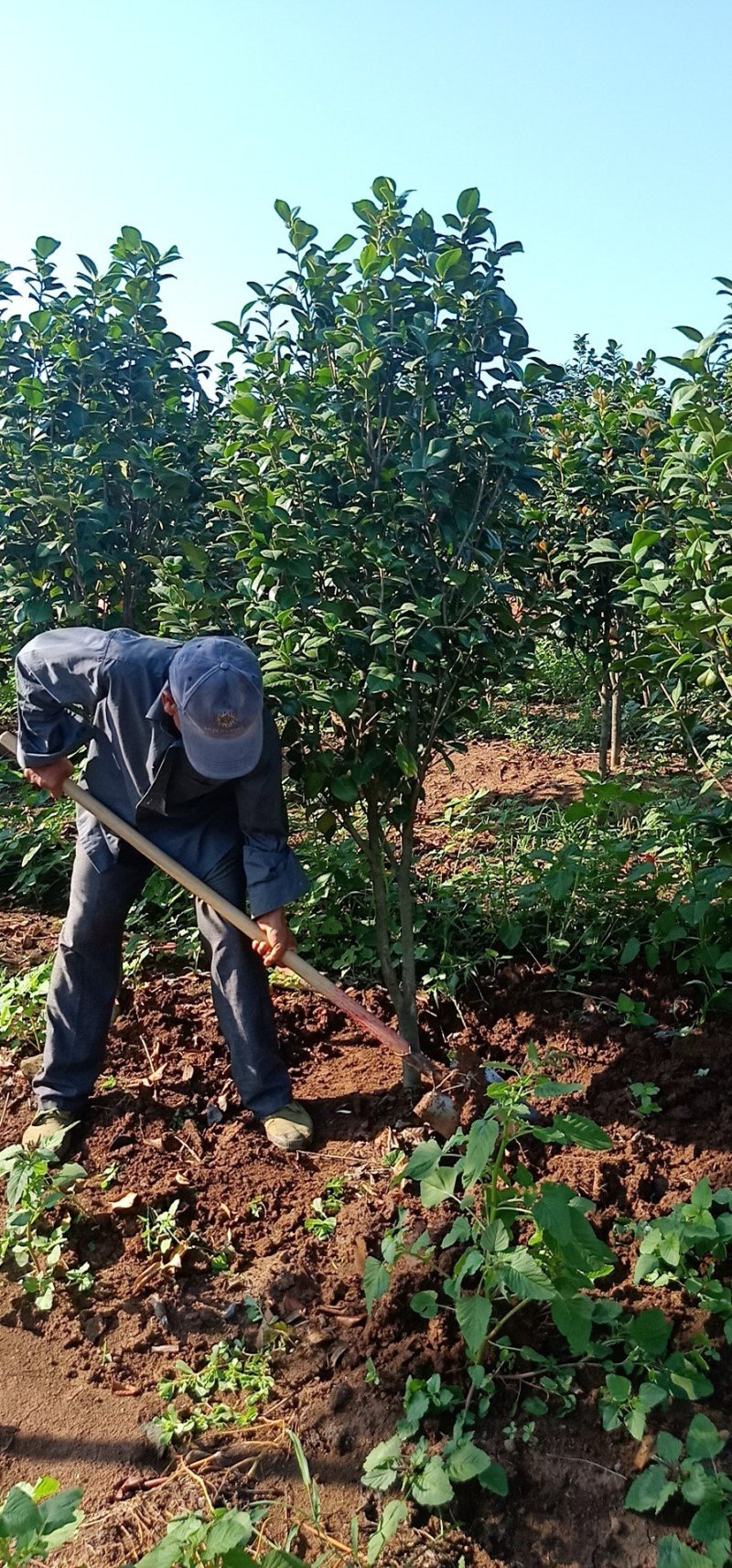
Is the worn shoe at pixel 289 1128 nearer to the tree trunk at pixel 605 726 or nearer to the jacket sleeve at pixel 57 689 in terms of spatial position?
the jacket sleeve at pixel 57 689

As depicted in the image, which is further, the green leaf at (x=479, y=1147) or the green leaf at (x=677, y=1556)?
the green leaf at (x=479, y=1147)

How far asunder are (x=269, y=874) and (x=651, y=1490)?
1676 mm

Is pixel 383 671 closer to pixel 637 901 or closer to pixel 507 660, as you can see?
pixel 507 660

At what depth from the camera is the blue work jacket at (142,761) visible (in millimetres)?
2998

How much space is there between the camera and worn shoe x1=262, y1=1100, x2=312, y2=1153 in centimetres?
309

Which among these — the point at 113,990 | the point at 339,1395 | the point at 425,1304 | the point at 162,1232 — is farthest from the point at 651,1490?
the point at 113,990

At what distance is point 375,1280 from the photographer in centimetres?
227

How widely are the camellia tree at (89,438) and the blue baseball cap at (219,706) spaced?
67.5 inches

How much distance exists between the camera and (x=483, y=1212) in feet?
8.05

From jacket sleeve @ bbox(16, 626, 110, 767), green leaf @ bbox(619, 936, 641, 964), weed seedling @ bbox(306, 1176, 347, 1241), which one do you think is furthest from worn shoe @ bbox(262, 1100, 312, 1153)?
jacket sleeve @ bbox(16, 626, 110, 767)

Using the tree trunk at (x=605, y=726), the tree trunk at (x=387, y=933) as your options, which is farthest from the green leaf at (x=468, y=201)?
the tree trunk at (x=605, y=726)

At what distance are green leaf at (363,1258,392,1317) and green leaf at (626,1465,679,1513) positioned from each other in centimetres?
58

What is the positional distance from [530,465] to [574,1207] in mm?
1980

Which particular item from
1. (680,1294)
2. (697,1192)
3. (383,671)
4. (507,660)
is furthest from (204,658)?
(680,1294)
